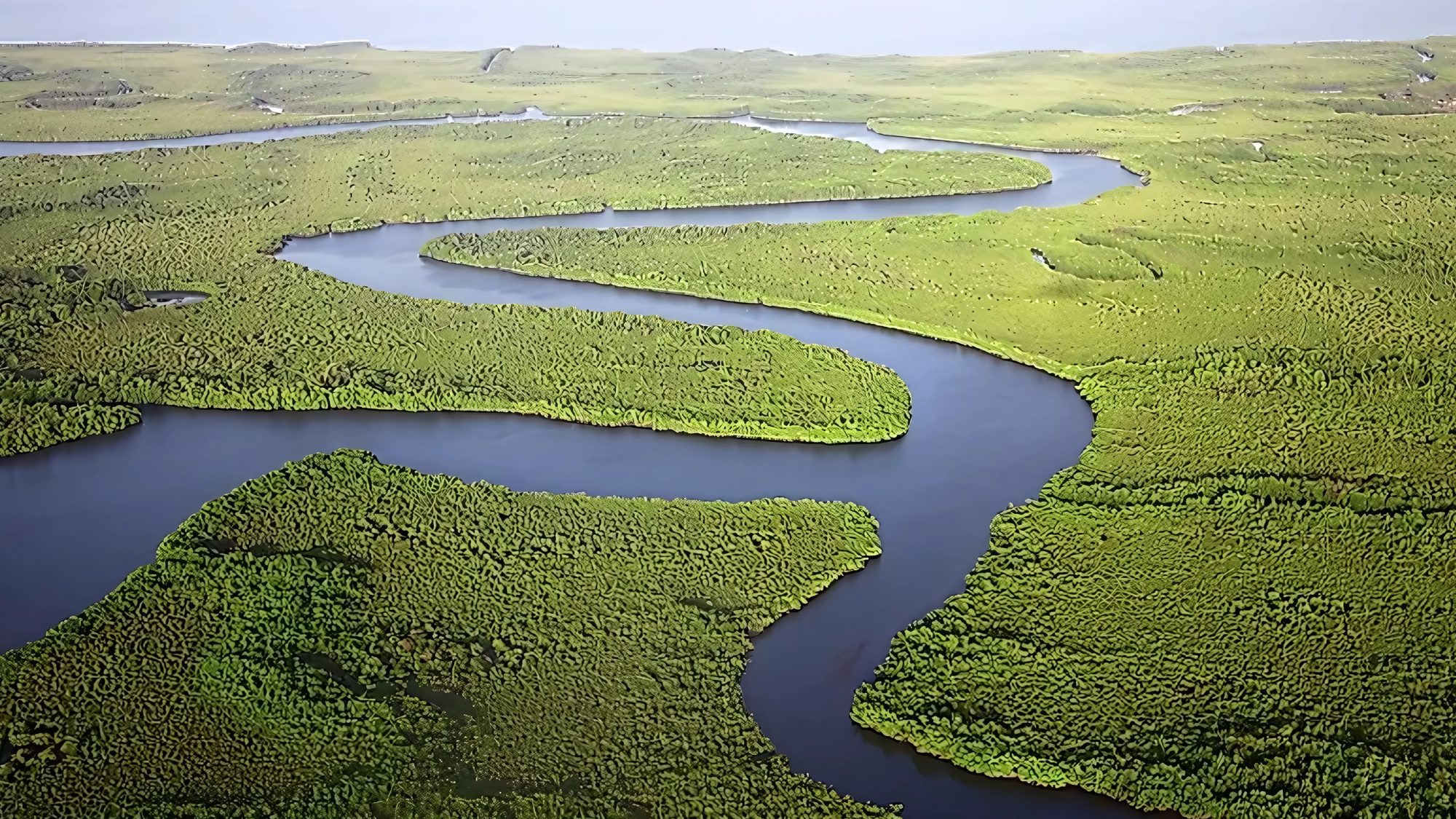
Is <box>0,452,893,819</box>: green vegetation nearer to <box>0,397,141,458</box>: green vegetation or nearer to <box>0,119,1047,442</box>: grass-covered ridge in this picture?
<box>0,119,1047,442</box>: grass-covered ridge

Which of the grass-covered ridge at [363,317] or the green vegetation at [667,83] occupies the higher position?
the green vegetation at [667,83]

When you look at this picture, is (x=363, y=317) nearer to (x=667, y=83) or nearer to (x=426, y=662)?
(x=426, y=662)

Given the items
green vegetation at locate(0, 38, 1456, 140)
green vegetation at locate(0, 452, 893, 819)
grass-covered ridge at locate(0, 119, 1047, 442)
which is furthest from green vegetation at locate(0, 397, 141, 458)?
green vegetation at locate(0, 38, 1456, 140)

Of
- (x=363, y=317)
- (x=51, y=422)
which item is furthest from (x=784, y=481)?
(x=51, y=422)

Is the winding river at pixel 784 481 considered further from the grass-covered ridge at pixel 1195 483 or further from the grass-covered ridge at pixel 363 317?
the grass-covered ridge at pixel 363 317

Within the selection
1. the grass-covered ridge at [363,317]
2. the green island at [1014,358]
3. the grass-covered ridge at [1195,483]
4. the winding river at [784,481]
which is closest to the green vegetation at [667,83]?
the green island at [1014,358]
